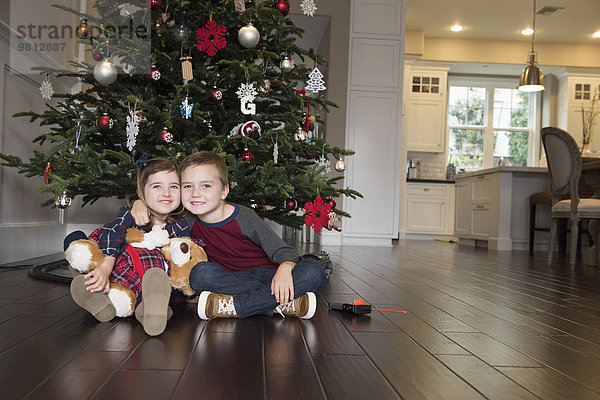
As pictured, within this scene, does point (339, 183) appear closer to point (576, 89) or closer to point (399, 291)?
point (399, 291)

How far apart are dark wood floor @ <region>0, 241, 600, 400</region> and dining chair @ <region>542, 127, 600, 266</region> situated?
90.1 inches

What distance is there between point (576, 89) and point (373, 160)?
4579 millimetres

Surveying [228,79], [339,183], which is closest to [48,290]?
[228,79]

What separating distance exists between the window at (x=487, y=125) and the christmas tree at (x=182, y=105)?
23.1ft

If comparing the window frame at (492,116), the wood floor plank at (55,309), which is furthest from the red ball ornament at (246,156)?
the window frame at (492,116)

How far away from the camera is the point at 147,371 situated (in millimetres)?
961

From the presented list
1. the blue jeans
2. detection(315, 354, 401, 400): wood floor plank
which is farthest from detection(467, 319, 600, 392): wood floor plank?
the blue jeans

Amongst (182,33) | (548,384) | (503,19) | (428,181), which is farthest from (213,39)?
(428,181)

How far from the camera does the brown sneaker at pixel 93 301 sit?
1360 mm

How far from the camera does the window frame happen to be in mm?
8648

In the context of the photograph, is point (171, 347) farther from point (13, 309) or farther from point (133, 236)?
point (13, 309)

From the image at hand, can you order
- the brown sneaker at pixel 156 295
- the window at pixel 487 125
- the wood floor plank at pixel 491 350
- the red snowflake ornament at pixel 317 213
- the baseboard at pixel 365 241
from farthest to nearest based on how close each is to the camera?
1. the window at pixel 487 125
2. the baseboard at pixel 365 241
3. the red snowflake ornament at pixel 317 213
4. the brown sneaker at pixel 156 295
5. the wood floor plank at pixel 491 350

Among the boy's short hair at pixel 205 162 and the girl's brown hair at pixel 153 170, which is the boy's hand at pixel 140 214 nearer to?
the girl's brown hair at pixel 153 170

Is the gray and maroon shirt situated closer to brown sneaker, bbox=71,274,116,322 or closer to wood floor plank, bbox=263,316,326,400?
wood floor plank, bbox=263,316,326,400
